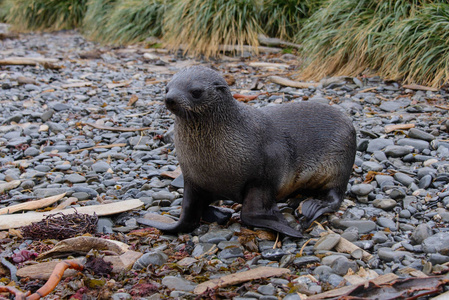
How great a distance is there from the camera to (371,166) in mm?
4996

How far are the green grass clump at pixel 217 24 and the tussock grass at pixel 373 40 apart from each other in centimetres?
166

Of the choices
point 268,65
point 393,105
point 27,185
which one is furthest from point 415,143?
point 268,65

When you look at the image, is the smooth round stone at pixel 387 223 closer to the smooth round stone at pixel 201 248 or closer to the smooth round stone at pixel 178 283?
the smooth round stone at pixel 201 248

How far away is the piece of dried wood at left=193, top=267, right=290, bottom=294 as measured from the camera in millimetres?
3006

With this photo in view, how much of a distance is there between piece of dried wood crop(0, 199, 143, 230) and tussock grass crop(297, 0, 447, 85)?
481cm

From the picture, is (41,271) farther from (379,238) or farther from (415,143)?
(415,143)

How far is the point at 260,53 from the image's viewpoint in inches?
412

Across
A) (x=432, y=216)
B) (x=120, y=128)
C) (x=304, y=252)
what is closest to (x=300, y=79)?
(x=120, y=128)

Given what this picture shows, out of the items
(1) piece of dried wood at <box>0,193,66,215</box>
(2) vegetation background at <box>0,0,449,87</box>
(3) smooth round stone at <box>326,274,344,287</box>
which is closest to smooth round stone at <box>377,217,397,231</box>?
(3) smooth round stone at <box>326,274,344,287</box>

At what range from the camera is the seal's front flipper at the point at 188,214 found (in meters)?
3.92

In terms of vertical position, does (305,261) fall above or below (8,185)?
above

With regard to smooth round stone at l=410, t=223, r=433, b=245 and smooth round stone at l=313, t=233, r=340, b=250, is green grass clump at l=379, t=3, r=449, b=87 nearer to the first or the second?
smooth round stone at l=410, t=223, r=433, b=245

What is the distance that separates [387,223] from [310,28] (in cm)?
628

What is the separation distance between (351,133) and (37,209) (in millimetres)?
2785
